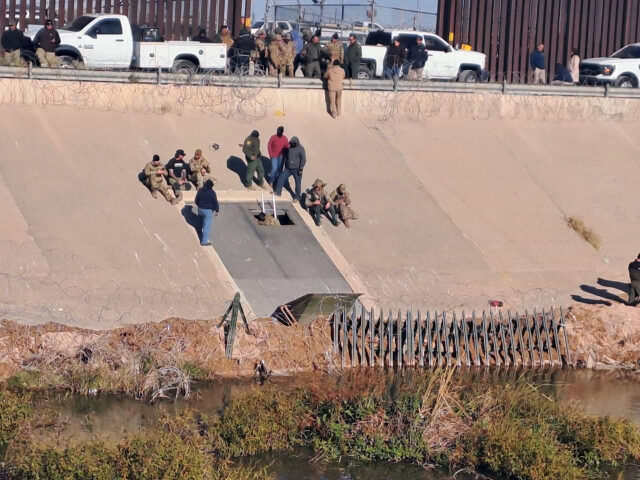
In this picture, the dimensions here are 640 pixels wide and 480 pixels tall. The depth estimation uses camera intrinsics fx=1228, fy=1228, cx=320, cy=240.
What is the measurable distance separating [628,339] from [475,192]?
6.87m

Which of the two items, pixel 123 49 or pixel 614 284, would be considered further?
pixel 123 49

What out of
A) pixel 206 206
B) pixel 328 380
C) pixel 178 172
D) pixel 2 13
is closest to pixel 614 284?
pixel 206 206

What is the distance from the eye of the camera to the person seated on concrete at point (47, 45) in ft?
90.5

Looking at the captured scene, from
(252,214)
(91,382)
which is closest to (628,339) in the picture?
(252,214)

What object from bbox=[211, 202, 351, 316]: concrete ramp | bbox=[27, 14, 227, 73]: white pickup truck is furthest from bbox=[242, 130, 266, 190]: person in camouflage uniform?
bbox=[27, 14, 227, 73]: white pickup truck

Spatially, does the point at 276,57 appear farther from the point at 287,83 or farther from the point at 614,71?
the point at 614,71

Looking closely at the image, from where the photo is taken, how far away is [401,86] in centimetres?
3047

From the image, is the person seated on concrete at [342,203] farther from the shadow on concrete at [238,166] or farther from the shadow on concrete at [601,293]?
the shadow on concrete at [601,293]

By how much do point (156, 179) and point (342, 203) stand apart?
12.4 ft

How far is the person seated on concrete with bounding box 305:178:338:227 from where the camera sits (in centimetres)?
2464

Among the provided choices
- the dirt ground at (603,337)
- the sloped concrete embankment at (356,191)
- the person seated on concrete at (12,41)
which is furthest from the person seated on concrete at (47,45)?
the dirt ground at (603,337)

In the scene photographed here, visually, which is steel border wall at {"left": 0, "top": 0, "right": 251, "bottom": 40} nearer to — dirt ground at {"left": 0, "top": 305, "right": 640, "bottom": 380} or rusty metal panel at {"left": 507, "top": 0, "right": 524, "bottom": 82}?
rusty metal panel at {"left": 507, "top": 0, "right": 524, "bottom": 82}

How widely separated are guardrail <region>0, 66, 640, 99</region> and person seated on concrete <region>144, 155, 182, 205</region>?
13.4 ft

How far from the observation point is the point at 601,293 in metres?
24.6
